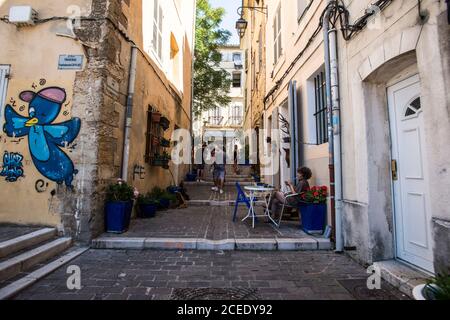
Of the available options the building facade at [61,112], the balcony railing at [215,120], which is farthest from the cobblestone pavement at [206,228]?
the balcony railing at [215,120]

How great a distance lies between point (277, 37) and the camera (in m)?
7.98

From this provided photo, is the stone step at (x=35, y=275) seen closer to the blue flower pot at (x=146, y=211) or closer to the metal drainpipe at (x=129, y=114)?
the metal drainpipe at (x=129, y=114)

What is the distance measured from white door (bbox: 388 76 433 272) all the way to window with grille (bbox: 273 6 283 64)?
16.3ft

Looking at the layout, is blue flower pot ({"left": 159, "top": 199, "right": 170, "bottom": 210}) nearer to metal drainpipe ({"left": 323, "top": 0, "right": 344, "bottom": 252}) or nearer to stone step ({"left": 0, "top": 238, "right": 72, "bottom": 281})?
stone step ({"left": 0, "top": 238, "right": 72, "bottom": 281})

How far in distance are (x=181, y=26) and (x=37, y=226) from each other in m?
8.78

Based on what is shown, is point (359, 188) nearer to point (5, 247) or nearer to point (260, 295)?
point (260, 295)

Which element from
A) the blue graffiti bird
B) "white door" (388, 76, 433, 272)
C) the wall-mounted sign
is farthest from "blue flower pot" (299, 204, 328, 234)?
the wall-mounted sign

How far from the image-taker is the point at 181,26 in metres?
10.1

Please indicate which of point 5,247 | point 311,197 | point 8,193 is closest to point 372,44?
point 311,197

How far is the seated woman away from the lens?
4703 millimetres

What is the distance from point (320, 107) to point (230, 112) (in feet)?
58.1

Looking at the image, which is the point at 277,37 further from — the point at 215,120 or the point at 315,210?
the point at 215,120

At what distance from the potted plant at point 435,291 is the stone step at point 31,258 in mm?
3791
